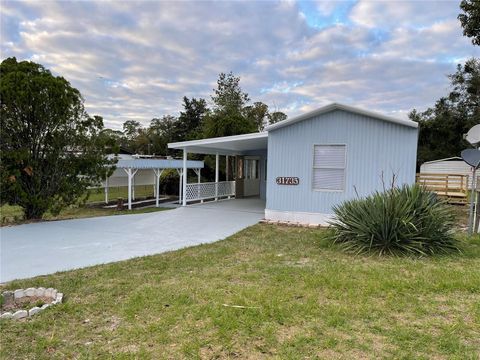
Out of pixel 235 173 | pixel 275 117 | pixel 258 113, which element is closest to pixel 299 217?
pixel 235 173

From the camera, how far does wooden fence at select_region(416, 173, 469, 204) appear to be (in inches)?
558

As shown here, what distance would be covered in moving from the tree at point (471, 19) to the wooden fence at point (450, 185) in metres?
5.30

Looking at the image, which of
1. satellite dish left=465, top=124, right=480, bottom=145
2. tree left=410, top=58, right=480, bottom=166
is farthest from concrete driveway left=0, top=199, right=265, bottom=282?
tree left=410, top=58, right=480, bottom=166

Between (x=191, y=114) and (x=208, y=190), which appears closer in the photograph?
(x=208, y=190)

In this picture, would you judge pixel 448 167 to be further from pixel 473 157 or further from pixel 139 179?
pixel 139 179

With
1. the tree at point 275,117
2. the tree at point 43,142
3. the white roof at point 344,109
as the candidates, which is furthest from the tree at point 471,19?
the tree at point 275,117

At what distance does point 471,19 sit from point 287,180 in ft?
32.6

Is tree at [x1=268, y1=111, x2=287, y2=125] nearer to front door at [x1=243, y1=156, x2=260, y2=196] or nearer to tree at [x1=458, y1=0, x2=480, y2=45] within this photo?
front door at [x1=243, y1=156, x2=260, y2=196]

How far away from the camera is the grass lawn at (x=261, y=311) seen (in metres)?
2.88

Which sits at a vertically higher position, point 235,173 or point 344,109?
point 344,109

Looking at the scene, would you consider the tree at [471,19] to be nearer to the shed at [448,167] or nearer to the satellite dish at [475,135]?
the satellite dish at [475,135]

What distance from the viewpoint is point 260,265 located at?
534 cm

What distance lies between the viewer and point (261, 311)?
3549 mm

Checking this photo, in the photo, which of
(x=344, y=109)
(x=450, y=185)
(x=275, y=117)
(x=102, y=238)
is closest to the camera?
(x=102, y=238)
